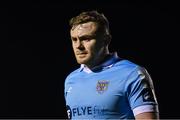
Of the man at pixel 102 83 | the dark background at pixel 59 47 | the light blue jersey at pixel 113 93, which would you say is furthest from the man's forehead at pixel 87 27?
the dark background at pixel 59 47

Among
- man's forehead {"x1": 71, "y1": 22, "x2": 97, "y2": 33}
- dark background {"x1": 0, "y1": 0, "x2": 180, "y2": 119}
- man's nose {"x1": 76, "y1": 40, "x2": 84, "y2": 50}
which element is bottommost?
dark background {"x1": 0, "y1": 0, "x2": 180, "y2": 119}

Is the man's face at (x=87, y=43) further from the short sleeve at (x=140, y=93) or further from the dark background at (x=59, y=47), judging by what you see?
the dark background at (x=59, y=47)

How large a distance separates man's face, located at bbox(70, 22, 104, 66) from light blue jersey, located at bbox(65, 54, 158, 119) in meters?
0.05

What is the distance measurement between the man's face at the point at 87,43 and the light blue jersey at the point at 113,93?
53 mm

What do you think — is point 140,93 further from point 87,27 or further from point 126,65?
point 87,27

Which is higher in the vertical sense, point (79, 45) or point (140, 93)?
point (79, 45)

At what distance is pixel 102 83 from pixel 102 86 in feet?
0.05

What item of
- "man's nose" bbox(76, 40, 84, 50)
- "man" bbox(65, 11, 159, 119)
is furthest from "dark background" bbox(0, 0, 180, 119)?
"man's nose" bbox(76, 40, 84, 50)

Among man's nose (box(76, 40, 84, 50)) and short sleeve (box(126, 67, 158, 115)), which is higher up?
man's nose (box(76, 40, 84, 50))

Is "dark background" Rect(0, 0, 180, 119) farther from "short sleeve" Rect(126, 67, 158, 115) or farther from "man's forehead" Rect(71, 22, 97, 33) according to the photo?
"short sleeve" Rect(126, 67, 158, 115)

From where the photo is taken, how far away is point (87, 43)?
1.52 m

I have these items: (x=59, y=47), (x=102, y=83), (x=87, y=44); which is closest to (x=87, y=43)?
(x=87, y=44)

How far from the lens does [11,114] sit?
3307 millimetres

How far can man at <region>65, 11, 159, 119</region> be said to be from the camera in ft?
4.61
